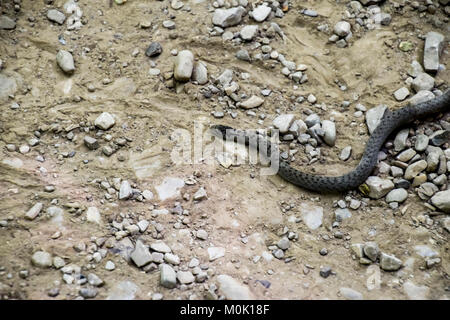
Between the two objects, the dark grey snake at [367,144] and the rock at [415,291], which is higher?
the dark grey snake at [367,144]

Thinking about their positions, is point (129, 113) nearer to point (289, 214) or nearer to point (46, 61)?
point (46, 61)

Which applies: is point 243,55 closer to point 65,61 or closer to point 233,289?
point 65,61

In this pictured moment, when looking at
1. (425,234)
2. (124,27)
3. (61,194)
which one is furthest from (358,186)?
(124,27)

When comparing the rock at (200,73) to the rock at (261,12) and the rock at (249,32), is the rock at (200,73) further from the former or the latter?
the rock at (261,12)

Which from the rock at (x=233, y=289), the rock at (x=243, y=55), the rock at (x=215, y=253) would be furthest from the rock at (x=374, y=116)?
the rock at (x=233, y=289)

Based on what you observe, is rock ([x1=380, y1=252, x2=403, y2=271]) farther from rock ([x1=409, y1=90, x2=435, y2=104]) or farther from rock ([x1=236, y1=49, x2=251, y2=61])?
rock ([x1=236, y1=49, x2=251, y2=61])

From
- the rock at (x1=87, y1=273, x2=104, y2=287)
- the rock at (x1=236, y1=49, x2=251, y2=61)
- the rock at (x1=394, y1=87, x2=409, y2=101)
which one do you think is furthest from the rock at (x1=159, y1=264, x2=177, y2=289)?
the rock at (x1=394, y1=87, x2=409, y2=101)

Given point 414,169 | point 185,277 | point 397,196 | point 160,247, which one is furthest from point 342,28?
point 185,277

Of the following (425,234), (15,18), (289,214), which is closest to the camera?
(425,234)
